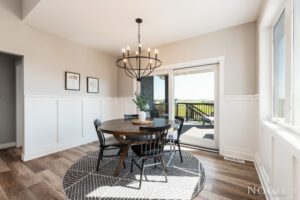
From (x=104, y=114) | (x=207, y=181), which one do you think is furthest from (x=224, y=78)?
(x=104, y=114)

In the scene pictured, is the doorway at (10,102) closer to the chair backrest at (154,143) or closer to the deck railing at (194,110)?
the chair backrest at (154,143)

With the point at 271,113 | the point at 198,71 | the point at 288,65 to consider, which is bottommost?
the point at 271,113

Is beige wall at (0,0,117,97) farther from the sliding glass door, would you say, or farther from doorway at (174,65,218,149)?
doorway at (174,65,218,149)

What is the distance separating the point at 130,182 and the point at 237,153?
2139 millimetres

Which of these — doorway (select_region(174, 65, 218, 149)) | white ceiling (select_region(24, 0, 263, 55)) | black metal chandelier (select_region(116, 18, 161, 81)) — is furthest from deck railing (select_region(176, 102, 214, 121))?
white ceiling (select_region(24, 0, 263, 55))

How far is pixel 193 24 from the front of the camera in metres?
3.03

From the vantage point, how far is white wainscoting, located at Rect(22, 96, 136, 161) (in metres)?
3.09

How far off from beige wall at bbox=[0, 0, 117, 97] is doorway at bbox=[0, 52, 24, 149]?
912 mm

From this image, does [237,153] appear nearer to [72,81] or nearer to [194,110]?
[194,110]

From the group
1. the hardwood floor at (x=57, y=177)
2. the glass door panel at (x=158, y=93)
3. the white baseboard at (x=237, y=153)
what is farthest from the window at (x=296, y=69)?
the glass door panel at (x=158, y=93)

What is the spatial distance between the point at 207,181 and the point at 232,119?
144 centimetres

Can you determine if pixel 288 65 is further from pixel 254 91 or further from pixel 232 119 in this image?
pixel 232 119

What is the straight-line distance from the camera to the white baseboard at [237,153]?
2901 millimetres

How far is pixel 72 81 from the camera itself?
3.83m
